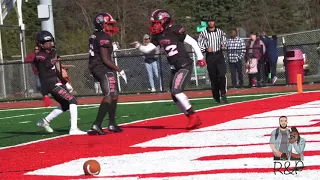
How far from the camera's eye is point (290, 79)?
→ 26531 mm

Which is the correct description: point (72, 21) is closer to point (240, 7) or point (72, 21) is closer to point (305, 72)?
point (240, 7)

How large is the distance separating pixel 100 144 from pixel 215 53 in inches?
299

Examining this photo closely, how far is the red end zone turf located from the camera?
993 centimetres

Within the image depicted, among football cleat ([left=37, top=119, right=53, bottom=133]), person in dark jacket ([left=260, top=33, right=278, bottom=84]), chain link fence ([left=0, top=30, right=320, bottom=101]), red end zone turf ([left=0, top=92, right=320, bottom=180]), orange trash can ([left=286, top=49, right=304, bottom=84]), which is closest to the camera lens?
red end zone turf ([left=0, top=92, right=320, bottom=180])

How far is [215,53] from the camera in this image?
1903cm

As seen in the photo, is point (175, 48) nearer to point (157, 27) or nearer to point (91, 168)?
point (157, 27)

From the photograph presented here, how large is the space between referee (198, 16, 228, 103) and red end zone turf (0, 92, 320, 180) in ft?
5.96

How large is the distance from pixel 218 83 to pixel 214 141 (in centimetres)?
810

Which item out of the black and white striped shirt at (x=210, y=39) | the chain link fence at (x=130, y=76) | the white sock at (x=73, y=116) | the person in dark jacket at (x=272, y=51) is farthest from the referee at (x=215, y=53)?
the chain link fence at (x=130, y=76)

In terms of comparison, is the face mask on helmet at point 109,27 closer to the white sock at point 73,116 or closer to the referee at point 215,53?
the white sock at point 73,116

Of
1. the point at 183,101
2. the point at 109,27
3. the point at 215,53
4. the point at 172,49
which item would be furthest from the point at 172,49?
the point at 215,53

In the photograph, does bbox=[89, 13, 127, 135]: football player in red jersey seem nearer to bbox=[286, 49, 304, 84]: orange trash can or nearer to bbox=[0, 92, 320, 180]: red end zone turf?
bbox=[0, 92, 320, 180]: red end zone turf

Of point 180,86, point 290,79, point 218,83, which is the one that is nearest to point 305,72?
point 290,79

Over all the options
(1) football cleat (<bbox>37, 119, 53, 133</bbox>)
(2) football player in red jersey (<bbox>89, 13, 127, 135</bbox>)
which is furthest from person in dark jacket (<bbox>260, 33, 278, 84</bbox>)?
(2) football player in red jersey (<bbox>89, 13, 127, 135</bbox>)
